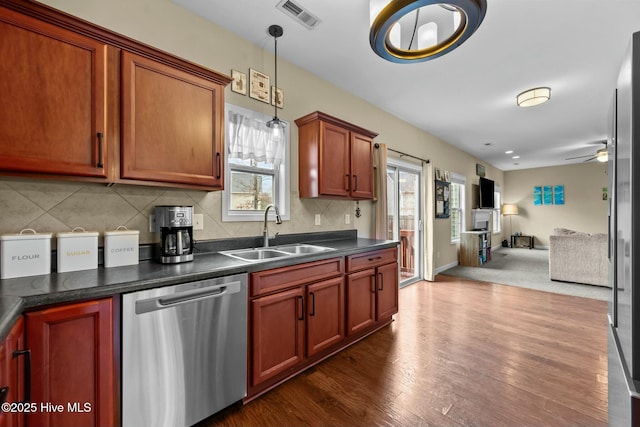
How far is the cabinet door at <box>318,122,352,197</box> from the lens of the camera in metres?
2.71

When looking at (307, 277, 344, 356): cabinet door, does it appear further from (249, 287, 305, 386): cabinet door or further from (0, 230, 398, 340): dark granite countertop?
(0, 230, 398, 340): dark granite countertop

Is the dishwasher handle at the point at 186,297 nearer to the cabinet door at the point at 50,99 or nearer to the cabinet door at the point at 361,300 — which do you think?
the cabinet door at the point at 50,99

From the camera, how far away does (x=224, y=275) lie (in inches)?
63.7

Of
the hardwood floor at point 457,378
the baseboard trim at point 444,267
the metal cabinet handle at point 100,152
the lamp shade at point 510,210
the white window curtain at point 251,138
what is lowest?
the hardwood floor at point 457,378

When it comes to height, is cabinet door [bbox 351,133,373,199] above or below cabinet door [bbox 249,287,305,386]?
above

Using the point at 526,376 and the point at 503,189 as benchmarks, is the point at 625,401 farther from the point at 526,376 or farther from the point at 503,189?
the point at 503,189

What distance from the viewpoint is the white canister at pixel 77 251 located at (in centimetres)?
145

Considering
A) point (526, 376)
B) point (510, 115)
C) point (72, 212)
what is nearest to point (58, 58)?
point (72, 212)

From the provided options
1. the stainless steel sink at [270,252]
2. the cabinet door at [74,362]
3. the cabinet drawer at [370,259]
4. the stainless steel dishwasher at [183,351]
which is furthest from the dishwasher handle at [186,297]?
the cabinet drawer at [370,259]

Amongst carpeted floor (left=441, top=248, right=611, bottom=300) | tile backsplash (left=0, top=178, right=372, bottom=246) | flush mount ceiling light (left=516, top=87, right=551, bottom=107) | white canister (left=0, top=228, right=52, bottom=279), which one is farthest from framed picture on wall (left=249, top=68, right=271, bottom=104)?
carpeted floor (left=441, top=248, right=611, bottom=300)

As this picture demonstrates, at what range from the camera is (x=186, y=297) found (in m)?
1.47

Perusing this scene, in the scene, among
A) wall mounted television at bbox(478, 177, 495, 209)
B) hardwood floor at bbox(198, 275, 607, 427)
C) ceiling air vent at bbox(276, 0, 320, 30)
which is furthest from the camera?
wall mounted television at bbox(478, 177, 495, 209)

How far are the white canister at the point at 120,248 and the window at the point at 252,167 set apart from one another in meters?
0.73

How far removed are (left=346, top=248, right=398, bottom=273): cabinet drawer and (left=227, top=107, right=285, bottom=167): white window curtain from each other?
1.22 meters
